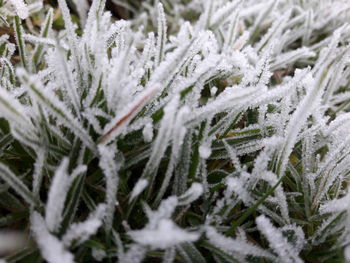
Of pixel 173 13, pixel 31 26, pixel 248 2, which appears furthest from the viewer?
pixel 173 13

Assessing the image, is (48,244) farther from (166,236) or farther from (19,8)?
(19,8)

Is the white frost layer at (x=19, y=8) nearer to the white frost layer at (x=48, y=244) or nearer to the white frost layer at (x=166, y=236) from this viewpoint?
the white frost layer at (x=48, y=244)

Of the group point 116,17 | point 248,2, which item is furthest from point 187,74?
point 116,17

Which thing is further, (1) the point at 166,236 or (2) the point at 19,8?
(2) the point at 19,8

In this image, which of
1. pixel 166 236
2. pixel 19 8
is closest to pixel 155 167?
pixel 166 236

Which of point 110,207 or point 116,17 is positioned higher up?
point 116,17

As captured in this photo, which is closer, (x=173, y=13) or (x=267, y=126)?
(x=267, y=126)

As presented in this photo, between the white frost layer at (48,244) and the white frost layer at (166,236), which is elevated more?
the white frost layer at (48,244)

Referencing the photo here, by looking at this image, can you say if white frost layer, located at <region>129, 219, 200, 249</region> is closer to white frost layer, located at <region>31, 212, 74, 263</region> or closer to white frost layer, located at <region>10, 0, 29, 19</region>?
white frost layer, located at <region>31, 212, 74, 263</region>

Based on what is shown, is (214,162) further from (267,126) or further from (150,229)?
(150,229)

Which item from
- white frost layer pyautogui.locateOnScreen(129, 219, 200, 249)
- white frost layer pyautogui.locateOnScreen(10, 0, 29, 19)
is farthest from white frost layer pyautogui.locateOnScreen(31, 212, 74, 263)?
white frost layer pyautogui.locateOnScreen(10, 0, 29, 19)

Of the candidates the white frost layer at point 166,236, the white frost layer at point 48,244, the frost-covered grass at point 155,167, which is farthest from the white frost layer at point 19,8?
the white frost layer at point 166,236
